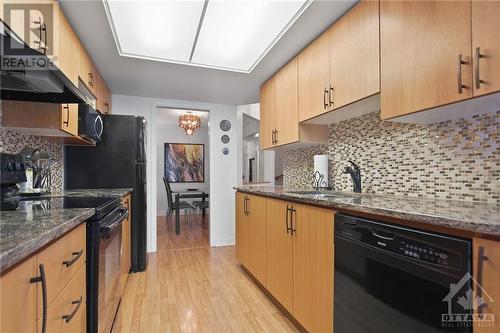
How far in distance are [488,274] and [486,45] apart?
0.86 metres

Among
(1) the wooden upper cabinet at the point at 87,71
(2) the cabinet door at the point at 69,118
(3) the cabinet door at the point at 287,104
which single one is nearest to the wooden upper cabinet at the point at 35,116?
(2) the cabinet door at the point at 69,118

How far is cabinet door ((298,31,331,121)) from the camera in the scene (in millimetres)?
1943

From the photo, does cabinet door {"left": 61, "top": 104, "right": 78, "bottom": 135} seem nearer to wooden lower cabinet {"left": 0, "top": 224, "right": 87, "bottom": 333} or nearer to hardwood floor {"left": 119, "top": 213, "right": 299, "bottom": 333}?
wooden lower cabinet {"left": 0, "top": 224, "right": 87, "bottom": 333}

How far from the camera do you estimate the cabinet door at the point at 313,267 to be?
1.41 metres

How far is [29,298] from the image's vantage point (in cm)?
66

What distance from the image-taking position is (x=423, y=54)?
48.3 inches

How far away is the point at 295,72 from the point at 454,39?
1392mm

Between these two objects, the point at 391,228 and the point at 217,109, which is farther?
the point at 217,109

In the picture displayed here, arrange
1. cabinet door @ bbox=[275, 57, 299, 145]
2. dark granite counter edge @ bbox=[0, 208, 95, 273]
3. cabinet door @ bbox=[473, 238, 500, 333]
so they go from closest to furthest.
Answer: dark granite counter edge @ bbox=[0, 208, 95, 273], cabinet door @ bbox=[473, 238, 500, 333], cabinet door @ bbox=[275, 57, 299, 145]

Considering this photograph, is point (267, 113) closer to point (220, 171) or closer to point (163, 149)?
point (220, 171)

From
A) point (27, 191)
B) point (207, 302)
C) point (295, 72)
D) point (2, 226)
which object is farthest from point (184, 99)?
point (2, 226)

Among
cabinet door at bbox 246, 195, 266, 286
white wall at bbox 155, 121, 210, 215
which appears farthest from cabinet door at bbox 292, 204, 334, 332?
white wall at bbox 155, 121, 210, 215

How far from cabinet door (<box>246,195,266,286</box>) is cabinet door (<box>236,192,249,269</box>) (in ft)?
0.31

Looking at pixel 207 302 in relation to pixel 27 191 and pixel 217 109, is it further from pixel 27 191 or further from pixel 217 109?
pixel 217 109
